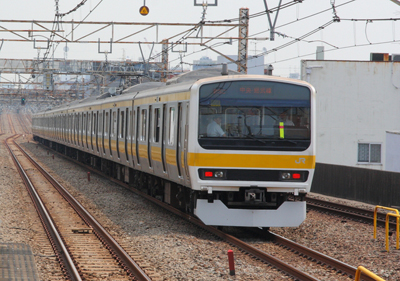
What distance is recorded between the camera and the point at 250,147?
9820mm

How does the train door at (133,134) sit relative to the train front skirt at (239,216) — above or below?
above

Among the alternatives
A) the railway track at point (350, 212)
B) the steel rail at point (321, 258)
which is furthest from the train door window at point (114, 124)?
the steel rail at point (321, 258)

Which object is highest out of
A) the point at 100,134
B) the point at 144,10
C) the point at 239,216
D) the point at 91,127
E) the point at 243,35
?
the point at 144,10

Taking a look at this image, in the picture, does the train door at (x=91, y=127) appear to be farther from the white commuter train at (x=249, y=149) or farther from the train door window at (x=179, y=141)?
the white commuter train at (x=249, y=149)

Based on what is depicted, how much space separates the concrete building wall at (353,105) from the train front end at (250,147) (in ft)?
49.4

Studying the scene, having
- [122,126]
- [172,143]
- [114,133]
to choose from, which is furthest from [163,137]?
[114,133]

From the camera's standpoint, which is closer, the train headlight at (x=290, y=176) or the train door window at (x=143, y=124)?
the train headlight at (x=290, y=176)

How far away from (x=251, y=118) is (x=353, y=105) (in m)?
16.1

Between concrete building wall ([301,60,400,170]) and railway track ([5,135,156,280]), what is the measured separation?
40.9ft

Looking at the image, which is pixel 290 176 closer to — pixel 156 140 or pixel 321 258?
pixel 321 258

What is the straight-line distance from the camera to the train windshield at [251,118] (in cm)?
984

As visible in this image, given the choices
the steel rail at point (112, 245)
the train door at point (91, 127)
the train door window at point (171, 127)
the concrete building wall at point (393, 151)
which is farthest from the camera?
the concrete building wall at point (393, 151)

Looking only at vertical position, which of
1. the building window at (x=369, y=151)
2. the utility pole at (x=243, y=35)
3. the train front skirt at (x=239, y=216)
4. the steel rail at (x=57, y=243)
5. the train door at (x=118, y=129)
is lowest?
the steel rail at (x=57, y=243)

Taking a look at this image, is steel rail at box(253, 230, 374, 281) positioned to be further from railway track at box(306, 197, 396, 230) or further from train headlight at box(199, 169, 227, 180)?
railway track at box(306, 197, 396, 230)
